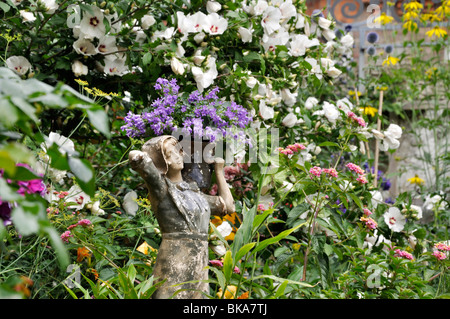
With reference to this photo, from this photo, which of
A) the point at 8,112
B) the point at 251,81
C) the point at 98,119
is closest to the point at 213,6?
the point at 251,81

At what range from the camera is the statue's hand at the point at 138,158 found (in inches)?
57.5

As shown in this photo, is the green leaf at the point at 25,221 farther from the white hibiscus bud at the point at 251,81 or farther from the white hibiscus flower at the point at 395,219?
the white hibiscus flower at the point at 395,219

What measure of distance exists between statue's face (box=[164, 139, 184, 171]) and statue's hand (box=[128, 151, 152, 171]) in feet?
0.34

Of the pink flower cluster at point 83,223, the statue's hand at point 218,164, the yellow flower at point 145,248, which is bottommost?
the yellow flower at point 145,248

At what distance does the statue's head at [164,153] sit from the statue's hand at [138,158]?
3.1 inches

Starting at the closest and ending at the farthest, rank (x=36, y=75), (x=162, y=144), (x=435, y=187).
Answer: (x=162, y=144), (x=36, y=75), (x=435, y=187)

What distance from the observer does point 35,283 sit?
1.78 meters

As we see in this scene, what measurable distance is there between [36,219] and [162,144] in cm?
89

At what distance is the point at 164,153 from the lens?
5.20ft

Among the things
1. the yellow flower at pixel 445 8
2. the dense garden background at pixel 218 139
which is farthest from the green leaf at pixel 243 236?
the yellow flower at pixel 445 8

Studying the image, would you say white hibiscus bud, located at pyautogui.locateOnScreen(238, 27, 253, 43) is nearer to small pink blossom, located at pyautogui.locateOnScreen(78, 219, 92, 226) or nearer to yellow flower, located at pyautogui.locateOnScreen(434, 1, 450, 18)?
small pink blossom, located at pyautogui.locateOnScreen(78, 219, 92, 226)

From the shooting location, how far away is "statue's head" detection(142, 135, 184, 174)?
62.0 inches

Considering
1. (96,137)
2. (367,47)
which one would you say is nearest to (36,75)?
(96,137)
